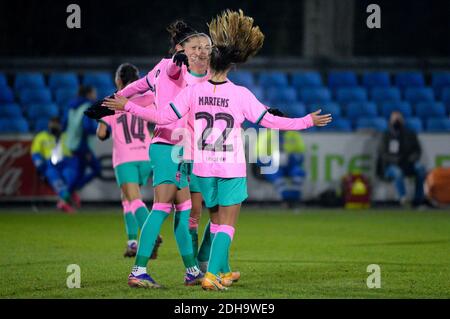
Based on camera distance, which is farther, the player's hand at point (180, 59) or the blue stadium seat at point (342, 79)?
the blue stadium seat at point (342, 79)

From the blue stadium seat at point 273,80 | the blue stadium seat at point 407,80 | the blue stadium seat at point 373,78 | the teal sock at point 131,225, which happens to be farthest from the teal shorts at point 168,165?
the blue stadium seat at point 407,80

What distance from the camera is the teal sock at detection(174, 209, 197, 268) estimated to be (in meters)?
9.14

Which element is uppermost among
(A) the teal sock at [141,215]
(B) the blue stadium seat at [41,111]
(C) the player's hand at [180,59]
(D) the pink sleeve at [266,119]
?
(C) the player's hand at [180,59]

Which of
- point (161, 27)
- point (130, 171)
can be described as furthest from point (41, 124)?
point (130, 171)

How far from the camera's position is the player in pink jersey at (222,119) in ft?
28.0

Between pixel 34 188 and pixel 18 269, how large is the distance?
9.29 meters

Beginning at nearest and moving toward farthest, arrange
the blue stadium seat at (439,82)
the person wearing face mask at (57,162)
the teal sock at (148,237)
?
the teal sock at (148,237) → the person wearing face mask at (57,162) → the blue stadium seat at (439,82)

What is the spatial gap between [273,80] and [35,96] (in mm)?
5267

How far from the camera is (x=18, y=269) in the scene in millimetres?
10289

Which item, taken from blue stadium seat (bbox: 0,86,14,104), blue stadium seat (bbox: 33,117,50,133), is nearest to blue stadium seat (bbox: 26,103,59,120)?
blue stadium seat (bbox: 33,117,50,133)

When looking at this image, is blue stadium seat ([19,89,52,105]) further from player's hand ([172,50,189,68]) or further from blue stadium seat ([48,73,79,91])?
player's hand ([172,50,189,68])

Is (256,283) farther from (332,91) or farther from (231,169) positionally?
(332,91)

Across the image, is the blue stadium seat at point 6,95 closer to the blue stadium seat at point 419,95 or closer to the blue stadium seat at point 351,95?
the blue stadium seat at point 351,95
